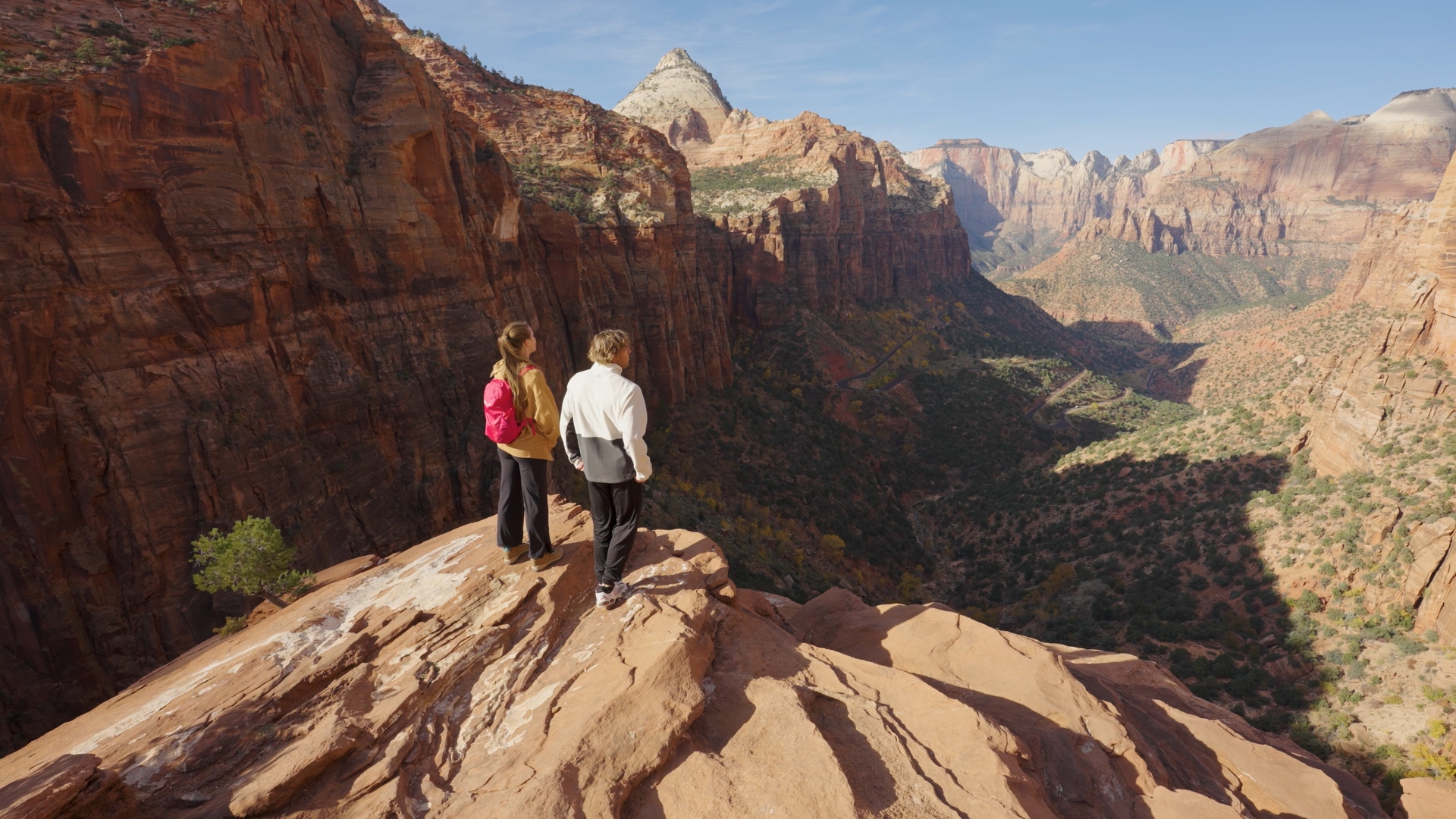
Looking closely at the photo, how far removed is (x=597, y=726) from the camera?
6.12m

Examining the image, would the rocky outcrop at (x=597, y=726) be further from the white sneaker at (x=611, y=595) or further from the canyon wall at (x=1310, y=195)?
the canyon wall at (x=1310, y=195)

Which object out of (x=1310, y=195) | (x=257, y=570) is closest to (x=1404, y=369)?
(x=257, y=570)

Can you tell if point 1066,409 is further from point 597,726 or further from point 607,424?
point 597,726

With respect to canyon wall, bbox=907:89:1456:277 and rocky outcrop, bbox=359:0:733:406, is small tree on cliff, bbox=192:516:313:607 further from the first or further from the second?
canyon wall, bbox=907:89:1456:277

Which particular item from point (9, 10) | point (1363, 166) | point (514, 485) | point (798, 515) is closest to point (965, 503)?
point (798, 515)

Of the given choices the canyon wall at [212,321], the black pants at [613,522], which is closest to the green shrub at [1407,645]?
the black pants at [613,522]

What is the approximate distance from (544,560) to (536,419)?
2.22m

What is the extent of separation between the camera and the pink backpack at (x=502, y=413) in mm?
8125

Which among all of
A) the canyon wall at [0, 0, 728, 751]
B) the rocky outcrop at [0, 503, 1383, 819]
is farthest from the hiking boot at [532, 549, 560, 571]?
the canyon wall at [0, 0, 728, 751]

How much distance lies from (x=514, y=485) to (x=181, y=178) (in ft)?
49.8

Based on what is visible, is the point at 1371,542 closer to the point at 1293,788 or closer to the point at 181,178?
the point at 1293,788

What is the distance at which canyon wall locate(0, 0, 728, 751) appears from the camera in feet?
45.2

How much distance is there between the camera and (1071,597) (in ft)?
107

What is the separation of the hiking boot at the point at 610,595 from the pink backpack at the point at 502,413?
8.04ft
